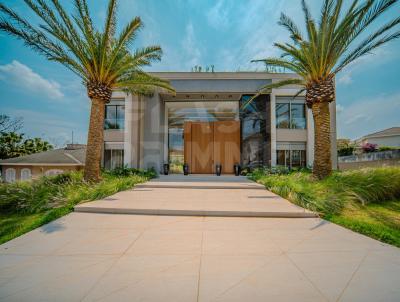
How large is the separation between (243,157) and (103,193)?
36.9ft

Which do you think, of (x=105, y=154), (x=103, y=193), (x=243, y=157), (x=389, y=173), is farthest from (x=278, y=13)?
(x=105, y=154)

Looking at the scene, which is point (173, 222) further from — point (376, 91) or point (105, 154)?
point (376, 91)

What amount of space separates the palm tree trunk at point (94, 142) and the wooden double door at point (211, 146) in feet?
27.1

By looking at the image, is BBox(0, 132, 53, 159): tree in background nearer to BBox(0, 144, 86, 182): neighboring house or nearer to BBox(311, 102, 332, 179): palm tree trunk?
BBox(0, 144, 86, 182): neighboring house

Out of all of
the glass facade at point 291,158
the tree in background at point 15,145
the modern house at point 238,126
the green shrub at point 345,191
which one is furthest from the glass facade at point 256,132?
the tree in background at point 15,145

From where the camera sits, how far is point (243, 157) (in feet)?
50.6

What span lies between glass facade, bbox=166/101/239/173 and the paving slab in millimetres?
11872

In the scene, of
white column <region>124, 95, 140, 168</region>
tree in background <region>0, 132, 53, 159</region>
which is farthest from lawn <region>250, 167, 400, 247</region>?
tree in background <region>0, 132, 53, 159</region>

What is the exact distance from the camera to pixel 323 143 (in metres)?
8.45

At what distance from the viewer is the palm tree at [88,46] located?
7277 millimetres

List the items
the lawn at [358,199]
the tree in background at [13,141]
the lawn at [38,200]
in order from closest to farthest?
the lawn at [358,199]
the lawn at [38,200]
the tree in background at [13,141]

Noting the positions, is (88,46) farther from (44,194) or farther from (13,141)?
(13,141)

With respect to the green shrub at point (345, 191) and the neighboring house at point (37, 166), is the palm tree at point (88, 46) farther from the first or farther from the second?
the neighboring house at point (37, 166)

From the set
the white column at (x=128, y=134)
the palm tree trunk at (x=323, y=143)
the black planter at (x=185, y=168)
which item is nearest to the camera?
the palm tree trunk at (x=323, y=143)
